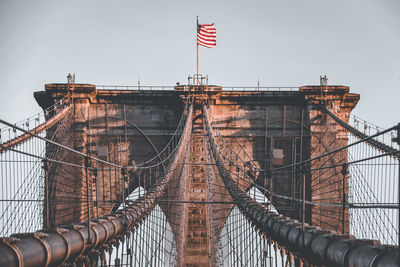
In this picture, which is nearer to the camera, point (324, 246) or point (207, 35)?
point (324, 246)

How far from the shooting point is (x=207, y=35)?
1856 cm

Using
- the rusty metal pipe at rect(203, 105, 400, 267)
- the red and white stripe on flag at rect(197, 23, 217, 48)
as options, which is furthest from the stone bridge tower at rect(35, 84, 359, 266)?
the rusty metal pipe at rect(203, 105, 400, 267)

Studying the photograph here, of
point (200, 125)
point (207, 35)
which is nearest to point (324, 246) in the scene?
point (200, 125)

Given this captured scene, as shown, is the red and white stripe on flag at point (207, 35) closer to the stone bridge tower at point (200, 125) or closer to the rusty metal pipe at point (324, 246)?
A: the stone bridge tower at point (200, 125)

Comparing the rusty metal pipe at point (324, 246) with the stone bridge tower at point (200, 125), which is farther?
the stone bridge tower at point (200, 125)

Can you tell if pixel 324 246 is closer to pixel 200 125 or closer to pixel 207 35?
pixel 200 125

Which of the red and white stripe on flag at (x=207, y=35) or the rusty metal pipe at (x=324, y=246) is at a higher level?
the red and white stripe on flag at (x=207, y=35)

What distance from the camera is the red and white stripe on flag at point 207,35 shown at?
18.5 metres

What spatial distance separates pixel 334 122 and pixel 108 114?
8.08 m

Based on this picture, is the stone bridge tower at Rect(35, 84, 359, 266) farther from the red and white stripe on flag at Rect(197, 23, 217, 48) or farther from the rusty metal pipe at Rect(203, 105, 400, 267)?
the rusty metal pipe at Rect(203, 105, 400, 267)

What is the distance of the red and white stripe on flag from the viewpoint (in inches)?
727

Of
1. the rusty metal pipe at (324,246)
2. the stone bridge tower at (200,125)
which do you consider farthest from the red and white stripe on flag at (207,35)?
the rusty metal pipe at (324,246)

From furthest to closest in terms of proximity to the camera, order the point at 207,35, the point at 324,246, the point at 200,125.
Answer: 1. the point at 207,35
2. the point at 200,125
3. the point at 324,246

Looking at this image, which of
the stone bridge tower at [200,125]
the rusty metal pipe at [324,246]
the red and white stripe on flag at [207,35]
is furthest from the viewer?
the red and white stripe on flag at [207,35]
